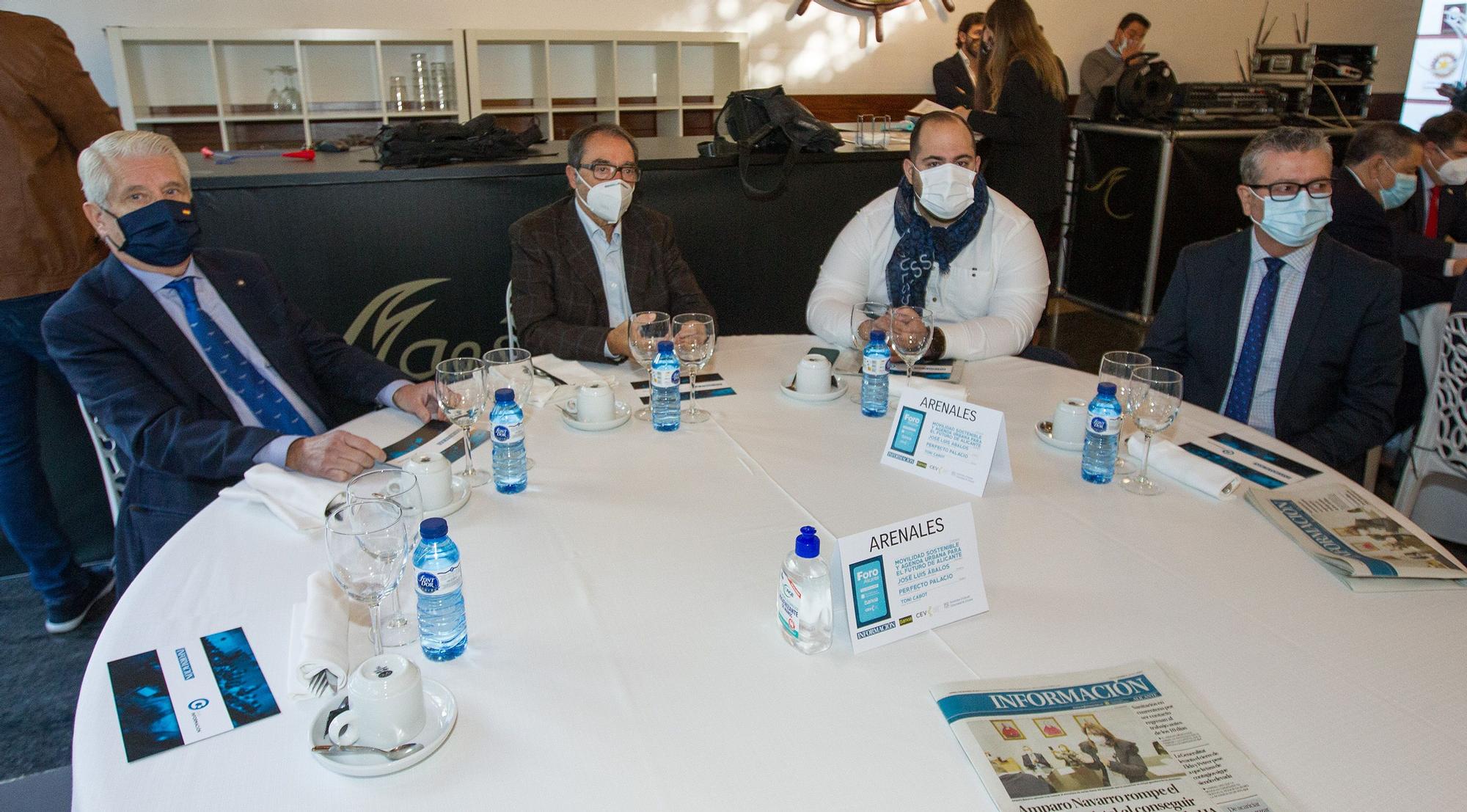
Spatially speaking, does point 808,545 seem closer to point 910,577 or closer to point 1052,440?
point 910,577

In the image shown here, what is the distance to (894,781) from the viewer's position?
3.08 feet

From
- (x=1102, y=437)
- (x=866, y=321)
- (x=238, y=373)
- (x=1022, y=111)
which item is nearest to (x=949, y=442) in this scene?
(x=1102, y=437)

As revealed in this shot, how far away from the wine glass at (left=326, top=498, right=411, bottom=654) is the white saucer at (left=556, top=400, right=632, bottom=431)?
684 mm

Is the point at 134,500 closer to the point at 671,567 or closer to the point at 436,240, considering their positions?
the point at 671,567

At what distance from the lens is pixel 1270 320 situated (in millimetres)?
2264

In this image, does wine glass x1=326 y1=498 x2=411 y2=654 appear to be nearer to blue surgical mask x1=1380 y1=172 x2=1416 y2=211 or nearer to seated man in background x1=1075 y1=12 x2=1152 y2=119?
blue surgical mask x1=1380 y1=172 x2=1416 y2=211

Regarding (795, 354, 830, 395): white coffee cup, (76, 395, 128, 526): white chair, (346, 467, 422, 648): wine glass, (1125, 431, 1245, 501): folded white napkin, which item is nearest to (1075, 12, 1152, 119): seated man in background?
(795, 354, 830, 395): white coffee cup

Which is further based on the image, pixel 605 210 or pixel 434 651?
pixel 605 210

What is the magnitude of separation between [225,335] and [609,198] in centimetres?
105

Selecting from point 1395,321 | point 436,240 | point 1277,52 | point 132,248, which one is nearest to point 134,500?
point 132,248

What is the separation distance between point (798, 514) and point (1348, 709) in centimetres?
74

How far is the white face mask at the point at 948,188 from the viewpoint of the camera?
2455 mm

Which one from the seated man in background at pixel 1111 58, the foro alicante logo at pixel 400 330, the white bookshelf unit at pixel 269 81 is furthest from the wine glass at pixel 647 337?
the seated man in background at pixel 1111 58

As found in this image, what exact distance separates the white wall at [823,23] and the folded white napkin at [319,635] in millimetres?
5259
